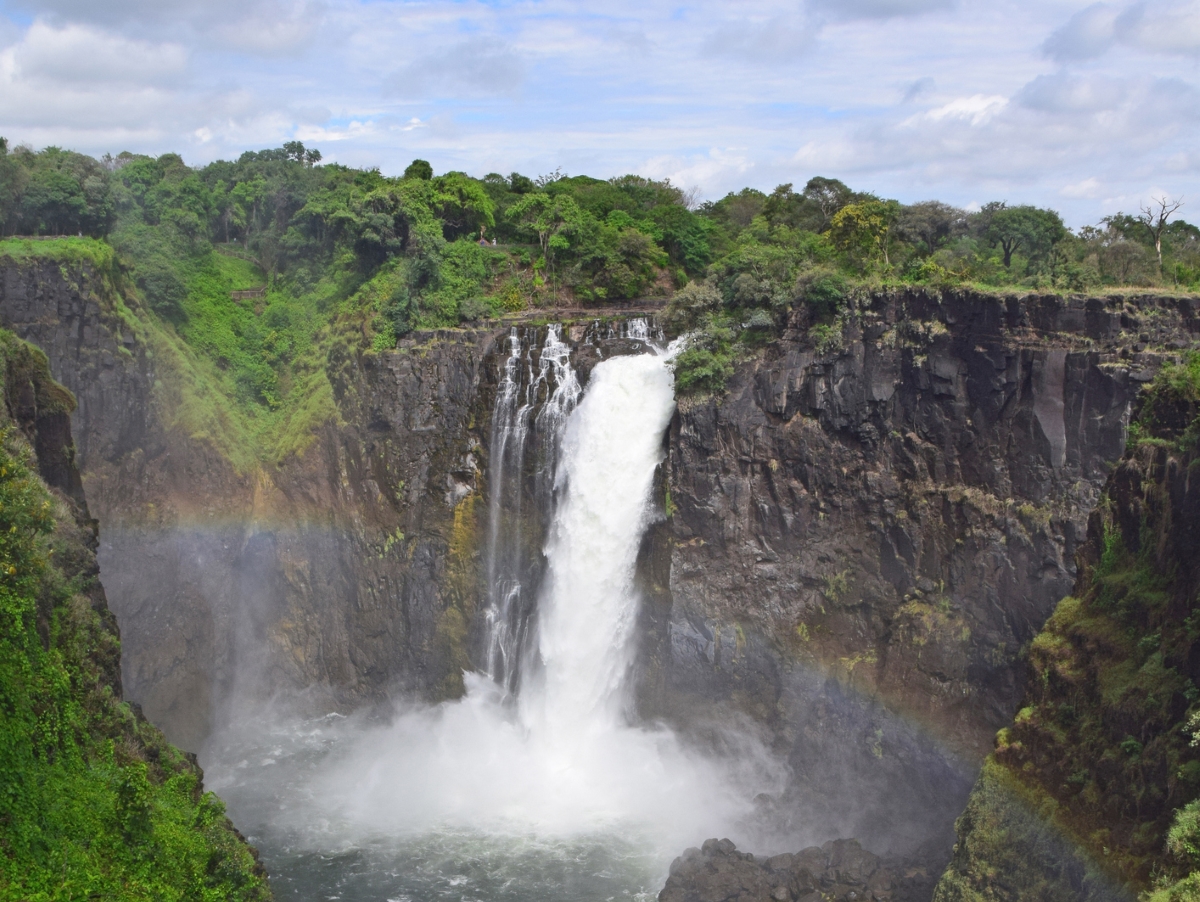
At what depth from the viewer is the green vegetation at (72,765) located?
18.5 meters

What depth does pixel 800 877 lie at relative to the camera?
2923 cm

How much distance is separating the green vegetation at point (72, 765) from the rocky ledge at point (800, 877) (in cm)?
1158

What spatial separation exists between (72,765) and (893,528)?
81.5 feet

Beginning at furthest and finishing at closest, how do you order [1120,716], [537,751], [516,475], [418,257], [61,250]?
[418,257] → [61,250] → [516,475] → [537,751] → [1120,716]

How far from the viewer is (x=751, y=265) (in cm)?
3922

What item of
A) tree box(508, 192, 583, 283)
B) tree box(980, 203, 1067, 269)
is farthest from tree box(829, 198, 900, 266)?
tree box(508, 192, 583, 283)

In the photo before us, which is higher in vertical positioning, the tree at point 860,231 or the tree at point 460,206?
the tree at point 460,206

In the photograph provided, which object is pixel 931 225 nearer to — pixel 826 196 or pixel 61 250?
pixel 826 196

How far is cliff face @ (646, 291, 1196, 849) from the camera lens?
31328 millimetres

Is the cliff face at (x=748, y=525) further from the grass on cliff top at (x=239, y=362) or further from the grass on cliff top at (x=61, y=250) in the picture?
the grass on cliff top at (x=61, y=250)

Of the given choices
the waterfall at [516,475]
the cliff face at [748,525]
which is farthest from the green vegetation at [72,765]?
the cliff face at [748,525]

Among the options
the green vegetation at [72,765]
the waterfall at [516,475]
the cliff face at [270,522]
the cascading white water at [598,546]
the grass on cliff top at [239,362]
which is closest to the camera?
the green vegetation at [72,765]

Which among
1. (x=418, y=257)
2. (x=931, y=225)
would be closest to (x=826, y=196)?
(x=931, y=225)

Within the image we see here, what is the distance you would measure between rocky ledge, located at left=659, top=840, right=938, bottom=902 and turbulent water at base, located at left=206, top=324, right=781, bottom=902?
69.0 inches
